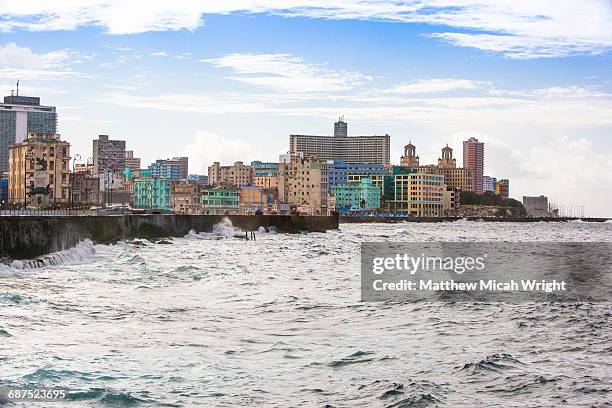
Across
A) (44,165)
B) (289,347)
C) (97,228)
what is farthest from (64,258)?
(44,165)

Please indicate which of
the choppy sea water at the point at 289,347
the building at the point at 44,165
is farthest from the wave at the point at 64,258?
the building at the point at 44,165

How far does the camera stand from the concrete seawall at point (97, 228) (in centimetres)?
3959

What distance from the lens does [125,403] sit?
543 inches

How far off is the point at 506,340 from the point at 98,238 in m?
43.1

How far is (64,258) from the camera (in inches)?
1727

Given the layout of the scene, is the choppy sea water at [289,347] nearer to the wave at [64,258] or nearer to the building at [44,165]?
the wave at [64,258]

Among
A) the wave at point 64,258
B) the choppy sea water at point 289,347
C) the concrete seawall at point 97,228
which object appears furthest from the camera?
the concrete seawall at point 97,228

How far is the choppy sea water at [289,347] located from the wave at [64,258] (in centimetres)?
557

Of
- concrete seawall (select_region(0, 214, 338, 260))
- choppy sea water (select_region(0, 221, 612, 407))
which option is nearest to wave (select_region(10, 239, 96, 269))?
concrete seawall (select_region(0, 214, 338, 260))

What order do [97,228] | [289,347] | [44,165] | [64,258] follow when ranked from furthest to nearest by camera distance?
[44,165], [97,228], [64,258], [289,347]

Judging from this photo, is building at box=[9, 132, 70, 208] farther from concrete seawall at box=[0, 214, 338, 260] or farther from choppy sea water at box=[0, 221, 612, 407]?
choppy sea water at box=[0, 221, 612, 407]

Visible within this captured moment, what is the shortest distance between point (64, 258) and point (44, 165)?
335ft

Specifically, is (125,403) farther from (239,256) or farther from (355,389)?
(239,256)

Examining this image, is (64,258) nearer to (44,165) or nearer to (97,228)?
(97,228)
